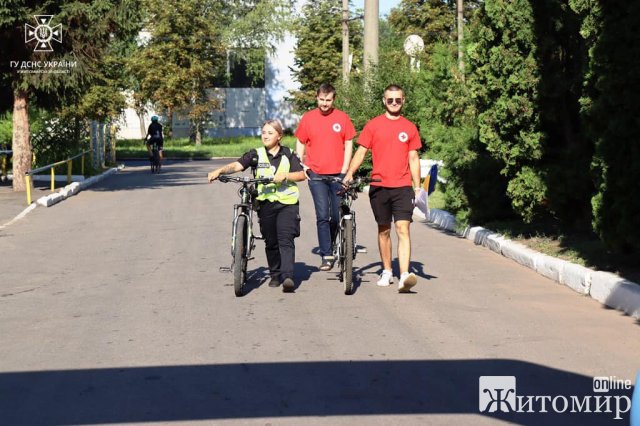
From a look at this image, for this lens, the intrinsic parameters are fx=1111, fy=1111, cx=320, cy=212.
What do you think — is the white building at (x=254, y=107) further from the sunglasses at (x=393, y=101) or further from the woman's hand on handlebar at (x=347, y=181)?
the sunglasses at (x=393, y=101)

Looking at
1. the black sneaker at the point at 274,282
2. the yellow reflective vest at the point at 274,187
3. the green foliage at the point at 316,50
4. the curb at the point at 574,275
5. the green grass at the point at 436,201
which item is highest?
the green foliage at the point at 316,50

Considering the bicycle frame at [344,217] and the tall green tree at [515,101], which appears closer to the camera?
the bicycle frame at [344,217]

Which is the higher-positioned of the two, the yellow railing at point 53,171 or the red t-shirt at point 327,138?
the red t-shirt at point 327,138

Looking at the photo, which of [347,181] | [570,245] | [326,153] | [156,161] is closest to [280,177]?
[347,181]

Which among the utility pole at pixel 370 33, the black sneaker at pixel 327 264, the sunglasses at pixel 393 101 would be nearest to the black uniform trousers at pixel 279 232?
the black sneaker at pixel 327 264

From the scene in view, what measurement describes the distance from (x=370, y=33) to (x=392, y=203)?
17233 mm

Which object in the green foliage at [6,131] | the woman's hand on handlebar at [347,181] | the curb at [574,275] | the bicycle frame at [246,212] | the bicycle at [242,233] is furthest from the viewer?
the green foliage at [6,131]

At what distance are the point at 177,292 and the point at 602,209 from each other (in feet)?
14.3

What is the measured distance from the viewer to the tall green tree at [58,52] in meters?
26.5

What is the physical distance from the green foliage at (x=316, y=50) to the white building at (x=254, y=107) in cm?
643

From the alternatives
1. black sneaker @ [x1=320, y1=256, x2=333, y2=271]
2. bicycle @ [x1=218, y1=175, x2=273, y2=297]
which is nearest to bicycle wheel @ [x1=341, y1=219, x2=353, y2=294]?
bicycle @ [x1=218, y1=175, x2=273, y2=297]

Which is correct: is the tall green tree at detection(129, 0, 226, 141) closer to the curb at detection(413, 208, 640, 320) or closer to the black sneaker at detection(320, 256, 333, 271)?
the curb at detection(413, 208, 640, 320)

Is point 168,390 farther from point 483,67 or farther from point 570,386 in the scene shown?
point 483,67

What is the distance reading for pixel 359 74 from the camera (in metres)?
→ 29.4
